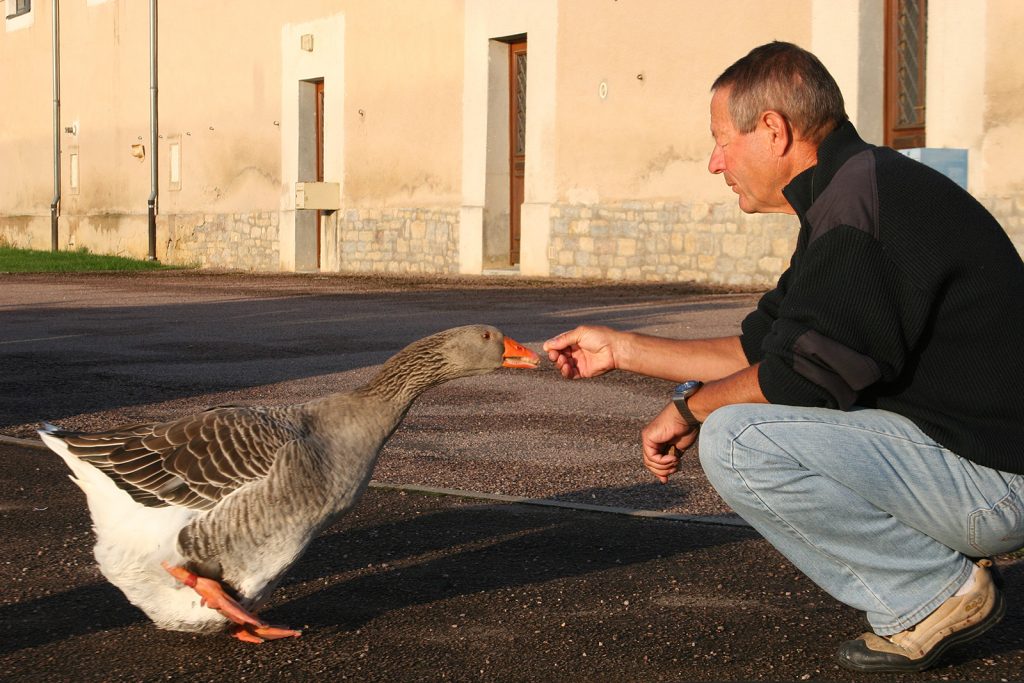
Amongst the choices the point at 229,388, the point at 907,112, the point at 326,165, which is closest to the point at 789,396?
the point at 229,388

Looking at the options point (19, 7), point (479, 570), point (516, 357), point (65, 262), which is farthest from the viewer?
point (19, 7)

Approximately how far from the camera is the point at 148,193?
A: 36938 millimetres

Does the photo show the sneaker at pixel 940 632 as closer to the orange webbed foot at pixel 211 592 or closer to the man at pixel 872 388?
the man at pixel 872 388

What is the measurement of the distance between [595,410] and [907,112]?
1242 centimetres

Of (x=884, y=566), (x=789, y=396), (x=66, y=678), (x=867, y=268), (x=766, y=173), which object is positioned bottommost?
(x=66, y=678)

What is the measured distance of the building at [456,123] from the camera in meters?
19.5

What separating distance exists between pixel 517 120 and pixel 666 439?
22660 millimetres

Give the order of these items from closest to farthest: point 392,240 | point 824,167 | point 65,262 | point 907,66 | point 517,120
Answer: point 824,167, point 907,66, point 517,120, point 392,240, point 65,262

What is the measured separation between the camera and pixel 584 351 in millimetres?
4762

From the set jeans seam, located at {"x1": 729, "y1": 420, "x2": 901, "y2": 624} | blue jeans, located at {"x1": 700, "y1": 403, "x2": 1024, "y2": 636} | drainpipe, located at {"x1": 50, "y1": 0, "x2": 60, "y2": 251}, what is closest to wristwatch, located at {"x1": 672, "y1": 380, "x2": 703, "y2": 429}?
blue jeans, located at {"x1": 700, "y1": 403, "x2": 1024, "y2": 636}

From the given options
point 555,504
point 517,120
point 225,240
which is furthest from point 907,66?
point 225,240

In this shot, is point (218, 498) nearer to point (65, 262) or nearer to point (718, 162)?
point (718, 162)

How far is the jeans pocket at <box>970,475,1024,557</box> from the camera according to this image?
3725 mm

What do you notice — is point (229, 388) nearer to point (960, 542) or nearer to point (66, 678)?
point (66, 678)
